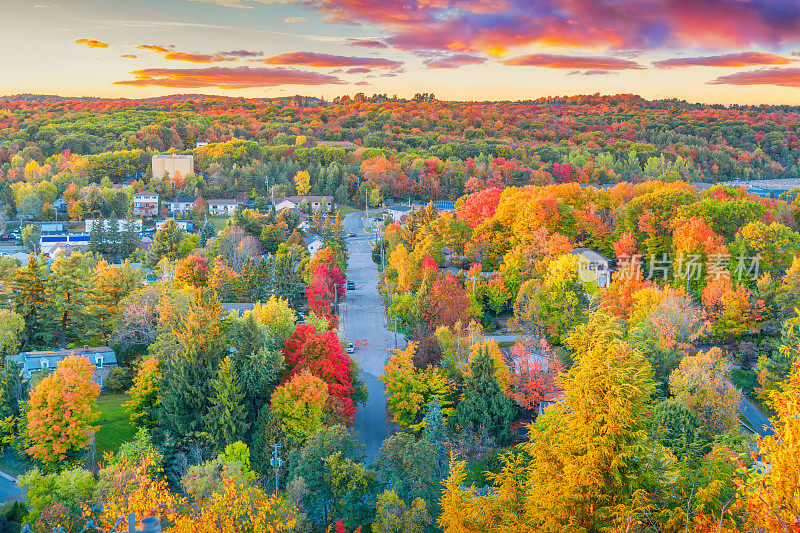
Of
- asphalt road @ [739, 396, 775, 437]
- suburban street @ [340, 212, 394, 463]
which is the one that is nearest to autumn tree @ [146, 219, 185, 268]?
suburban street @ [340, 212, 394, 463]

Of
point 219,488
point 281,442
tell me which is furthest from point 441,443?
point 219,488

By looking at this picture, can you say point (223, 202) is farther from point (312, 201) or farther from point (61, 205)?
point (61, 205)

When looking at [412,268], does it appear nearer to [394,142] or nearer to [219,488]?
[219,488]

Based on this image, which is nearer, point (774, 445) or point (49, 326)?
point (774, 445)

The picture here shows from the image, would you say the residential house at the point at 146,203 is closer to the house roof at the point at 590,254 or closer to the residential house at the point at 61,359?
the residential house at the point at 61,359

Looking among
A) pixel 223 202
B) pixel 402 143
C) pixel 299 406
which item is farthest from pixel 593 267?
pixel 402 143

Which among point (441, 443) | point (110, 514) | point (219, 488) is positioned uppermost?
point (110, 514)

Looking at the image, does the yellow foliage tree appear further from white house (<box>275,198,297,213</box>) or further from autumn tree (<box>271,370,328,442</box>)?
autumn tree (<box>271,370,328,442</box>)

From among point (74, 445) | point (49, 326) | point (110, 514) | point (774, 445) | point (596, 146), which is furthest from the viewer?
point (596, 146)
